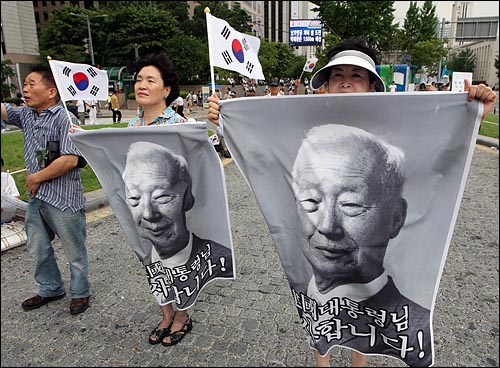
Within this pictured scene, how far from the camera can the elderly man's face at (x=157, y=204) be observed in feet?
7.88

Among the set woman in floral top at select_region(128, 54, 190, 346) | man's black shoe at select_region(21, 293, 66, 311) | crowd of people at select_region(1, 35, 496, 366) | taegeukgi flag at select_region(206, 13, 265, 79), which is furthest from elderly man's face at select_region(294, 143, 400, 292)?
man's black shoe at select_region(21, 293, 66, 311)

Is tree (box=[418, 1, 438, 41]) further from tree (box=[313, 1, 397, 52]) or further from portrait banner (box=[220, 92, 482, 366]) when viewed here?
portrait banner (box=[220, 92, 482, 366])

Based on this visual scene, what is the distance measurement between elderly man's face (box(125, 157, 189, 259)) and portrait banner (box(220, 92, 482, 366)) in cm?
65

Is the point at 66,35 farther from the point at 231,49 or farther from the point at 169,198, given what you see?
the point at 169,198

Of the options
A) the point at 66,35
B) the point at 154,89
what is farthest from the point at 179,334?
the point at 66,35

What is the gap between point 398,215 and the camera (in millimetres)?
1803

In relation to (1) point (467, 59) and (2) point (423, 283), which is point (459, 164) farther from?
(1) point (467, 59)

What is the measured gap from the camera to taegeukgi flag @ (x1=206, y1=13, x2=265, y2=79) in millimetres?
2367

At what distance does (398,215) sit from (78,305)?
258cm

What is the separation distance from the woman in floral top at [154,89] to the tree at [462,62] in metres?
103

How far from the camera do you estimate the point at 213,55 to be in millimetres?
2369

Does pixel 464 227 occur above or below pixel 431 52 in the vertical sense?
below

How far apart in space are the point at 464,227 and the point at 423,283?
3683 mm

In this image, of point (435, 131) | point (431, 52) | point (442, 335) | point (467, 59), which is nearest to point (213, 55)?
point (435, 131)
